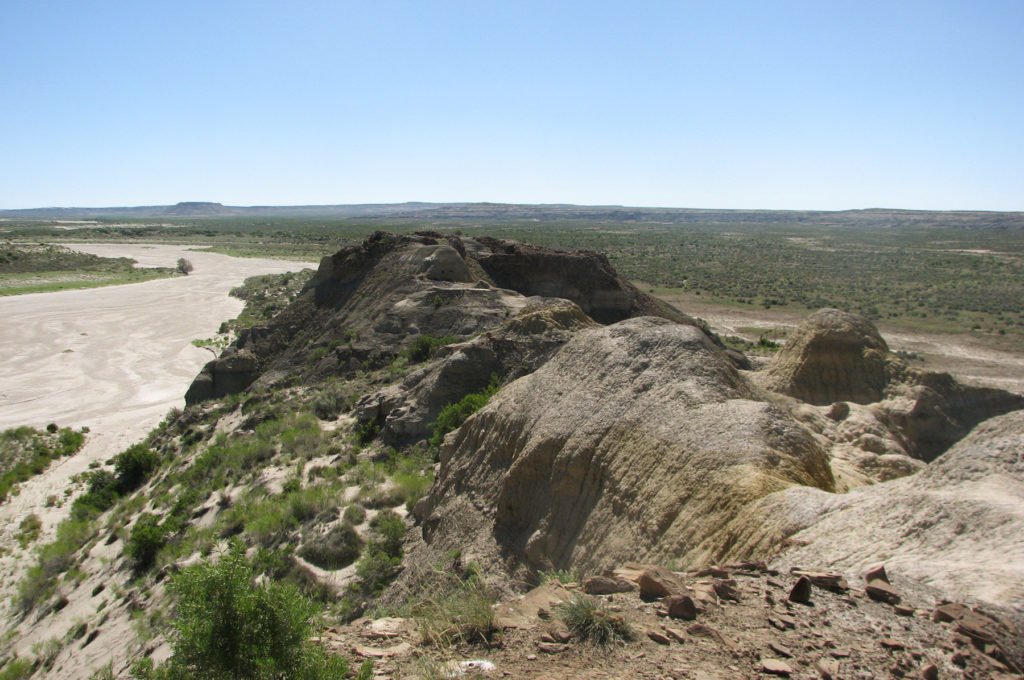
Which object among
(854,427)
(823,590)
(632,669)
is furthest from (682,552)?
(854,427)

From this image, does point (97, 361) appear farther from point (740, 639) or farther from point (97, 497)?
point (740, 639)

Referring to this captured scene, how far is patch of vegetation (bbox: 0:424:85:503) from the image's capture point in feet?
67.3

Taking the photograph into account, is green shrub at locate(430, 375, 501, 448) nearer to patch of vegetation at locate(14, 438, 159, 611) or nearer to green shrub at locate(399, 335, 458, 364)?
green shrub at locate(399, 335, 458, 364)

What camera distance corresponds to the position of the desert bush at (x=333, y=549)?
10164 mm

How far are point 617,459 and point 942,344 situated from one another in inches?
1385

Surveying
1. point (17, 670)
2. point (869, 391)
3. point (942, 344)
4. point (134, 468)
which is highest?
point (869, 391)

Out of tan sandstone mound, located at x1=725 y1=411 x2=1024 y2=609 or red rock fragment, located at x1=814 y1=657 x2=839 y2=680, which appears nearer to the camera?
red rock fragment, located at x1=814 y1=657 x2=839 y2=680

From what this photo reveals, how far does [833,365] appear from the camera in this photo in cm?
1314

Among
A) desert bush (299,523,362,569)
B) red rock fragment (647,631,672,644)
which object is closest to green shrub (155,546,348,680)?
red rock fragment (647,631,672,644)

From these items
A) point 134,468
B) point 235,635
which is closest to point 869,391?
point 235,635

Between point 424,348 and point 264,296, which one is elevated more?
point 424,348

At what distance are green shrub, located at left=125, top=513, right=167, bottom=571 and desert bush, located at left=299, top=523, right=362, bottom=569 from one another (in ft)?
12.8

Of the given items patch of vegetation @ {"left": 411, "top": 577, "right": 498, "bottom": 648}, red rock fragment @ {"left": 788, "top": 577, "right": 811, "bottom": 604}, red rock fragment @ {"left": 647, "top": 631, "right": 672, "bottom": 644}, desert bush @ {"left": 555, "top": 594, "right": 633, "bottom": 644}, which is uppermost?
red rock fragment @ {"left": 788, "top": 577, "right": 811, "bottom": 604}

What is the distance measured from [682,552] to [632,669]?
247 centimetres
